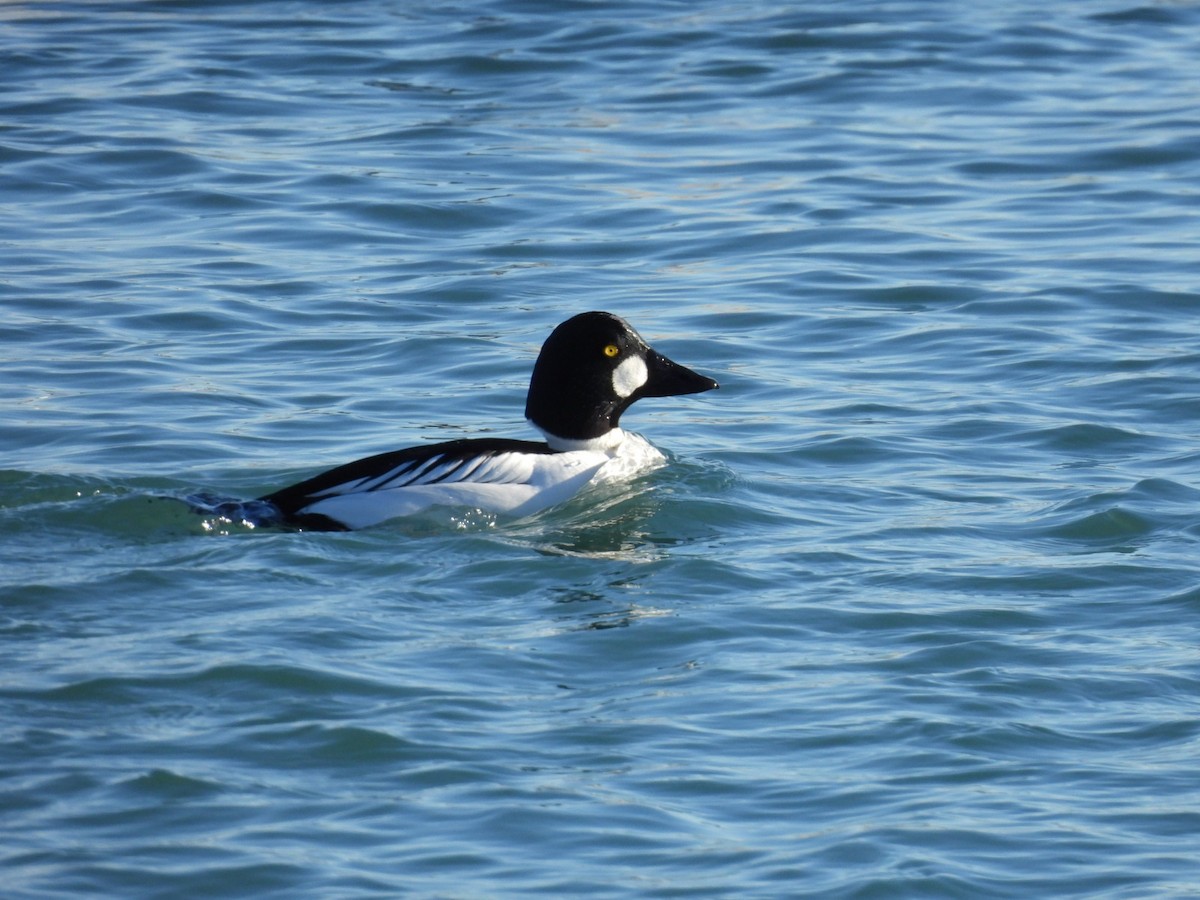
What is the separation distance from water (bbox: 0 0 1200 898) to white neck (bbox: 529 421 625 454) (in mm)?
344

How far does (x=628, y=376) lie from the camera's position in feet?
29.8

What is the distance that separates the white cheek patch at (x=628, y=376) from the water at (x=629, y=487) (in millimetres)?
501

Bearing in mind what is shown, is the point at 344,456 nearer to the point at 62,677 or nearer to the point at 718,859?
the point at 62,677

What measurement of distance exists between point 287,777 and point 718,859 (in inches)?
51.8

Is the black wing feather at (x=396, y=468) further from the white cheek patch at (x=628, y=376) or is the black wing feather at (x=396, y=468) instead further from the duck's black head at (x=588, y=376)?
the white cheek patch at (x=628, y=376)

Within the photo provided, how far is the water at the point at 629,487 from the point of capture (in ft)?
18.5

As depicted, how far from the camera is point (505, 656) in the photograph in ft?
22.4

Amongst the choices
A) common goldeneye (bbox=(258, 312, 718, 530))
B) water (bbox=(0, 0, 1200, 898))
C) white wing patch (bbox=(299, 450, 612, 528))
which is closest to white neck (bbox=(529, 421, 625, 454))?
common goldeneye (bbox=(258, 312, 718, 530))

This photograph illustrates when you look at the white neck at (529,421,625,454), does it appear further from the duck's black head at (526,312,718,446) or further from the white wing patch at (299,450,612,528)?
the white wing patch at (299,450,612,528)

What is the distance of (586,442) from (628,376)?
0.36 meters

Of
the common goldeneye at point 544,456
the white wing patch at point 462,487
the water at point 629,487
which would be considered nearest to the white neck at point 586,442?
the common goldeneye at point 544,456

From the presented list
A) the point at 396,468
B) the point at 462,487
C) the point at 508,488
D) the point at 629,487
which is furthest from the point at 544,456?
the point at 396,468

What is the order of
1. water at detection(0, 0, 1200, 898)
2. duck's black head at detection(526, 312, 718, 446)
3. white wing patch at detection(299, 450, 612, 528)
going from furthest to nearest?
duck's black head at detection(526, 312, 718, 446) < white wing patch at detection(299, 450, 612, 528) < water at detection(0, 0, 1200, 898)

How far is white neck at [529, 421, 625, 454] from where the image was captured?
9.05m
